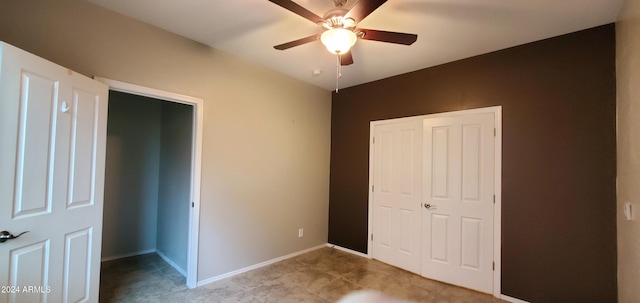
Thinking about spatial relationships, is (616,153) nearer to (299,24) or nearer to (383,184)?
(383,184)

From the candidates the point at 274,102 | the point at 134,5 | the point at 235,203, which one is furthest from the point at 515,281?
the point at 134,5

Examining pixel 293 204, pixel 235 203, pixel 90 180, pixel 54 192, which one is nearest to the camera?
pixel 54 192

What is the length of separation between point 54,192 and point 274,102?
7.95 feet

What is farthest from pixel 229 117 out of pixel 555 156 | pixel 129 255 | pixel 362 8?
pixel 555 156

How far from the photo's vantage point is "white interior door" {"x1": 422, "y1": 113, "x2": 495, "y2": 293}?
9.41 ft

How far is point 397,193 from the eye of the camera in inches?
142

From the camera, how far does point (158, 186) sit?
4.11m

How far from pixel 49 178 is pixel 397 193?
11.5 ft

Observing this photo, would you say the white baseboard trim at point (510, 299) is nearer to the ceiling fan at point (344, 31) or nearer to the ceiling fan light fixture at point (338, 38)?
the ceiling fan at point (344, 31)

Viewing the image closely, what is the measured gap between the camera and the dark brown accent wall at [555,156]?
2281 millimetres

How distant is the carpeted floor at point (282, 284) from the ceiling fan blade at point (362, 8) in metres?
2.59

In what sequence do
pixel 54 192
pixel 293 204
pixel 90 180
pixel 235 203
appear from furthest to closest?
pixel 293 204, pixel 235 203, pixel 90 180, pixel 54 192

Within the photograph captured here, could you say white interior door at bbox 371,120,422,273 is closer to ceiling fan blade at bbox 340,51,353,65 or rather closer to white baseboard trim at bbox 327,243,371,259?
white baseboard trim at bbox 327,243,371,259

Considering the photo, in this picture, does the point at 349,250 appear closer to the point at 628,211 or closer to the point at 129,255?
the point at 628,211
